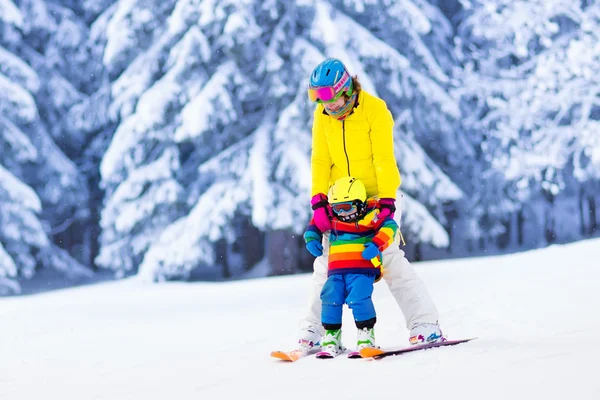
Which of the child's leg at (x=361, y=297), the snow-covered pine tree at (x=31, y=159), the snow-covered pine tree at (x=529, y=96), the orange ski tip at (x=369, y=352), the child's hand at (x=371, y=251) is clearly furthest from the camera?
the snow-covered pine tree at (x=529, y=96)

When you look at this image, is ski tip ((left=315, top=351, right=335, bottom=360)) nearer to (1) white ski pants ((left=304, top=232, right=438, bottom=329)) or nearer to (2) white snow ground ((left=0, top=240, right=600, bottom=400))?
(2) white snow ground ((left=0, top=240, right=600, bottom=400))

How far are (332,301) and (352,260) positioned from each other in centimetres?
29

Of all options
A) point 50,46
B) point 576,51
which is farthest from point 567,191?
point 50,46

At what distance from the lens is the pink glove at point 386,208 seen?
502cm

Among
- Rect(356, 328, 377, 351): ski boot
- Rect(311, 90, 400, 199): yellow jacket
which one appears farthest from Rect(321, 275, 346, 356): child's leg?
Rect(311, 90, 400, 199): yellow jacket

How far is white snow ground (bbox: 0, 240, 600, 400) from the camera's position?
3959 millimetres

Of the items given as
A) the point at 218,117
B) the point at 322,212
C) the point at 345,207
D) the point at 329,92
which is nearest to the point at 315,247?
the point at 322,212

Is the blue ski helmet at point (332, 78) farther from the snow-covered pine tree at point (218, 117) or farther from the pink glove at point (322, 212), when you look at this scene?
the snow-covered pine tree at point (218, 117)

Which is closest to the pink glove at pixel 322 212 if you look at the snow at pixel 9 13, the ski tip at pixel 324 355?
the ski tip at pixel 324 355

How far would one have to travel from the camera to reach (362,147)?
5.27m

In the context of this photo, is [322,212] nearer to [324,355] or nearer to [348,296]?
[348,296]

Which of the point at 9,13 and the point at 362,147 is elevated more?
the point at 9,13

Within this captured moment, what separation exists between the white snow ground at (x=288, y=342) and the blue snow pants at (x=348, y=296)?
0.34 meters

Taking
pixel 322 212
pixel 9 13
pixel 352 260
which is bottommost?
pixel 352 260
